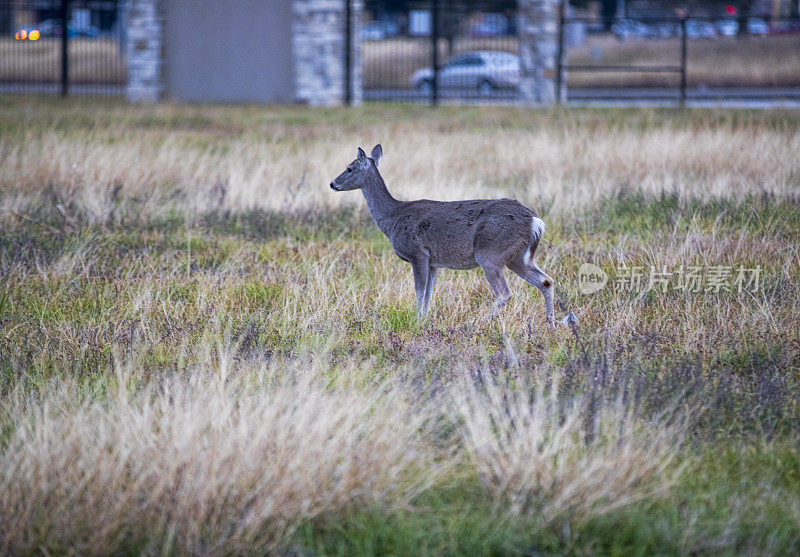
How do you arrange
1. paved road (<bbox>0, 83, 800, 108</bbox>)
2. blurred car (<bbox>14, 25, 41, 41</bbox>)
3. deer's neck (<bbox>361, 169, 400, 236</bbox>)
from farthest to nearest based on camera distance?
blurred car (<bbox>14, 25, 41, 41</bbox>), paved road (<bbox>0, 83, 800, 108</bbox>), deer's neck (<bbox>361, 169, 400, 236</bbox>)

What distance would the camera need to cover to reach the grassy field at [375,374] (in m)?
3.64

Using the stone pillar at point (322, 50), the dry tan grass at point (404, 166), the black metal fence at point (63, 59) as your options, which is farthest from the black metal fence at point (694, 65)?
the black metal fence at point (63, 59)

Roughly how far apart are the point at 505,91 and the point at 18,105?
659 inches

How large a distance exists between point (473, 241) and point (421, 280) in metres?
0.46

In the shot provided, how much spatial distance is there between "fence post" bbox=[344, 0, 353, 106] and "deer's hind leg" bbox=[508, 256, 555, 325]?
18567mm

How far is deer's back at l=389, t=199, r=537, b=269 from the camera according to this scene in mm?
5887

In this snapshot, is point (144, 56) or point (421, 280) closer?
point (421, 280)

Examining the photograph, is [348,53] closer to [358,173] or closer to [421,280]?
[358,173]

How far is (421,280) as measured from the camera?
6.20m

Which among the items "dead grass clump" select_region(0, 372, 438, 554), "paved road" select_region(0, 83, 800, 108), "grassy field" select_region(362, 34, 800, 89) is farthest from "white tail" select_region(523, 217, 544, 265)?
"grassy field" select_region(362, 34, 800, 89)

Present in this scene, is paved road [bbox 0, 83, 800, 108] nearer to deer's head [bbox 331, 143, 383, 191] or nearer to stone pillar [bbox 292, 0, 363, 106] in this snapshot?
stone pillar [bbox 292, 0, 363, 106]

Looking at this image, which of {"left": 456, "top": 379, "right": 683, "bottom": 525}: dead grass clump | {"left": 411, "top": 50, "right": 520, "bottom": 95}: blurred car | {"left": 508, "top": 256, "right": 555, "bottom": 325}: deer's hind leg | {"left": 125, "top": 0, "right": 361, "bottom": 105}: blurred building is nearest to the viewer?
{"left": 456, "top": 379, "right": 683, "bottom": 525}: dead grass clump

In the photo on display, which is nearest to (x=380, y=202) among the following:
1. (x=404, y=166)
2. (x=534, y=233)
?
(x=534, y=233)

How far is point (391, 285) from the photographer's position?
23.1ft
